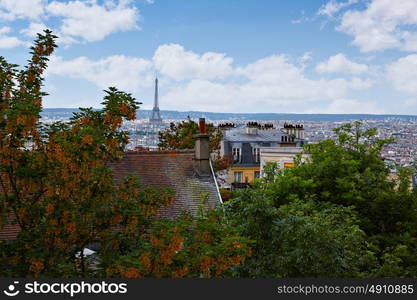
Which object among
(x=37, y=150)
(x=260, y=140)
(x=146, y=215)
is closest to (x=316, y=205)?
(x=146, y=215)

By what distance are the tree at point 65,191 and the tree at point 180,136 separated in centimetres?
3391

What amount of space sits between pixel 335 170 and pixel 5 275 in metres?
17.7

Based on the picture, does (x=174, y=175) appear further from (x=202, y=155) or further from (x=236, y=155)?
(x=236, y=155)

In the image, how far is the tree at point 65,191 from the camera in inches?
340

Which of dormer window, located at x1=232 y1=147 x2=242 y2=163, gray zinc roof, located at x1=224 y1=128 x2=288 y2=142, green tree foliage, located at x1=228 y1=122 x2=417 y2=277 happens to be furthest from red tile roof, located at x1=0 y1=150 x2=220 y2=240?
gray zinc roof, located at x1=224 y1=128 x2=288 y2=142

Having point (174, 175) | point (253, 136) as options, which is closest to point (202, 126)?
point (174, 175)

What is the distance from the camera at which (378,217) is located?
2234cm

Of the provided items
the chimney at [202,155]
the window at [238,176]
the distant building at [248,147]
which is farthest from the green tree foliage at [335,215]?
the window at [238,176]

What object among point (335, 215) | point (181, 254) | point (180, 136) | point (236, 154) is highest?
point (180, 136)

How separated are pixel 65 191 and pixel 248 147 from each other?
163 feet

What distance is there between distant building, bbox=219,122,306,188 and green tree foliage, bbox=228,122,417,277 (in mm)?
27237

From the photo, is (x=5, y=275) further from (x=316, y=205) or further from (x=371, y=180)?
(x=371, y=180)

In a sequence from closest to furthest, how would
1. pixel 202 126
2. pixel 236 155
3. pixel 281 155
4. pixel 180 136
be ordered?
pixel 202 126
pixel 281 155
pixel 180 136
pixel 236 155

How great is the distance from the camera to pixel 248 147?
57938mm
